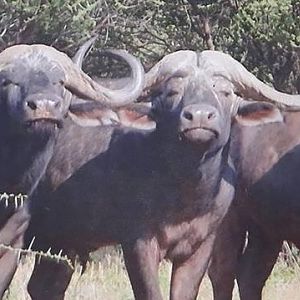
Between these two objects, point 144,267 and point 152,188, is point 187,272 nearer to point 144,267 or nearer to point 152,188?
point 144,267

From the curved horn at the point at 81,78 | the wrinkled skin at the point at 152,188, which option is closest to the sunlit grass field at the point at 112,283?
the wrinkled skin at the point at 152,188

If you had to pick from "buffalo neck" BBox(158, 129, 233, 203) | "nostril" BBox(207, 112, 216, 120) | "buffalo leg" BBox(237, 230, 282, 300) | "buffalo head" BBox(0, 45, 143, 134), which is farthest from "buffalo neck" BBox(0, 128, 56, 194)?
"buffalo leg" BBox(237, 230, 282, 300)

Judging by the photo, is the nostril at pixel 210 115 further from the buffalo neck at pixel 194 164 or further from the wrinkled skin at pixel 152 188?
the buffalo neck at pixel 194 164

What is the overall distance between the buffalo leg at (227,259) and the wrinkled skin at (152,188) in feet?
2.95

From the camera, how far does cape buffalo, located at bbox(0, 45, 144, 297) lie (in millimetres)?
7820

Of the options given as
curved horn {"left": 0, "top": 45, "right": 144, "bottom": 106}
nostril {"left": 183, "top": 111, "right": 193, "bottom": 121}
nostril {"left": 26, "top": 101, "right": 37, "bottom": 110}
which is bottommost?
curved horn {"left": 0, "top": 45, "right": 144, "bottom": 106}

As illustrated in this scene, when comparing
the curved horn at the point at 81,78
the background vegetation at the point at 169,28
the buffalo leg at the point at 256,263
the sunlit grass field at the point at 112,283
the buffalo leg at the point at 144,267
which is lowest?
the background vegetation at the point at 169,28

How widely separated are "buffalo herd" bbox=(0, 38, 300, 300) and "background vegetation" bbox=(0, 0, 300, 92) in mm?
7014

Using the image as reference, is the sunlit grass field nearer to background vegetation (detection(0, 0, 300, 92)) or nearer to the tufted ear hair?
the tufted ear hair

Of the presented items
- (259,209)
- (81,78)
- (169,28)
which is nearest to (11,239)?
(81,78)

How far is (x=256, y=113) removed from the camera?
8633 mm

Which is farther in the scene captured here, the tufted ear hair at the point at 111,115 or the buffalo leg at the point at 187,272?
the buffalo leg at the point at 187,272

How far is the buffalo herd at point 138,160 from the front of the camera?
26.5 feet

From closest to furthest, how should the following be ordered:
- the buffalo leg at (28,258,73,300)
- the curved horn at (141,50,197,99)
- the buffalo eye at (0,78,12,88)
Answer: the buffalo eye at (0,78,12,88)
the curved horn at (141,50,197,99)
the buffalo leg at (28,258,73,300)
